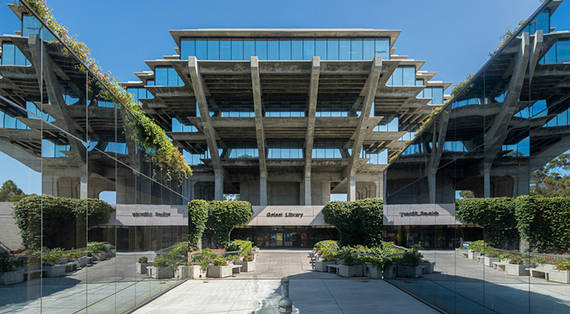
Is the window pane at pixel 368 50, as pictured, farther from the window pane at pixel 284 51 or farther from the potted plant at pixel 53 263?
the potted plant at pixel 53 263

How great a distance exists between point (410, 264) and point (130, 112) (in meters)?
10.9

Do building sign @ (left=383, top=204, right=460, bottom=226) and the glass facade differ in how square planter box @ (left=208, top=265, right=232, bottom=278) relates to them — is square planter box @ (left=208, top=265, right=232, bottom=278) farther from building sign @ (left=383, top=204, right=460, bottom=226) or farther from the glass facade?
the glass facade

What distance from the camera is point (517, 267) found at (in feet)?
19.8

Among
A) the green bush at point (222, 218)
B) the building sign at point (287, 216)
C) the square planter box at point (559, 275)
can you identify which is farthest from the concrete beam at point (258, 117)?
the square planter box at point (559, 275)

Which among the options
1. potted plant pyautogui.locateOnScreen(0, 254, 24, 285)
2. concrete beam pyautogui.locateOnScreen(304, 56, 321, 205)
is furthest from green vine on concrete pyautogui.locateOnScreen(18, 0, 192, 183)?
concrete beam pyautogui.locateOnScreen(304, 56, 321, 205)

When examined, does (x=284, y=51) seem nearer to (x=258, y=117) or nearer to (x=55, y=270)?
(x=258, y=117)

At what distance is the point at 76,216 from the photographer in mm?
6156

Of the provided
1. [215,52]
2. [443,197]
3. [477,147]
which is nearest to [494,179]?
[477,147]

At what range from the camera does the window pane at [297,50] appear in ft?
110

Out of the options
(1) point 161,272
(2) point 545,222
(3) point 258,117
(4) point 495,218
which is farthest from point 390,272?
(3) point 258,117

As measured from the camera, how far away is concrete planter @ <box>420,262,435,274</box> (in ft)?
35.3

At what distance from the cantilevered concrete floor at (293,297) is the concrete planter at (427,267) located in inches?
40.0

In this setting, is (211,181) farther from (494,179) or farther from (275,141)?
(494,179)

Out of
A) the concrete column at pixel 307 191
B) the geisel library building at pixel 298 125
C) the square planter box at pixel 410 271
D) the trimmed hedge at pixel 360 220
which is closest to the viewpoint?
the geisel library building at pixel 298 125
